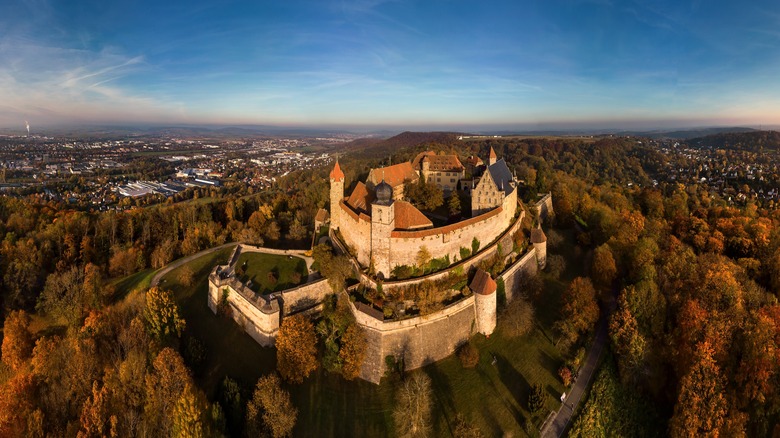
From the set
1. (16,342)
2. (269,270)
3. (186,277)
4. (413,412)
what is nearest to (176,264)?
(186,277)

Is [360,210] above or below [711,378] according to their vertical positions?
above

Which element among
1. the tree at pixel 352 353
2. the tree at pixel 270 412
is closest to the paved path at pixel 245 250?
the tree at pixel 352 353

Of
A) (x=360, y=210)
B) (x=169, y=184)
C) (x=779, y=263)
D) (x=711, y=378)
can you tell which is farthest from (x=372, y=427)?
(x=169, y=184)

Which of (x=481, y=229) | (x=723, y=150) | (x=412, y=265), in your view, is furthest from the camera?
(x=723, y=150)

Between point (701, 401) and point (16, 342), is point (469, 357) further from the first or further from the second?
point (16, 342)

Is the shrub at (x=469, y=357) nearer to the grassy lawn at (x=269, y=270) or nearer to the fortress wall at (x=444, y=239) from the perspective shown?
the fortress wall at (x=444, y=239)

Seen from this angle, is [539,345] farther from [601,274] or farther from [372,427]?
[372,427]
